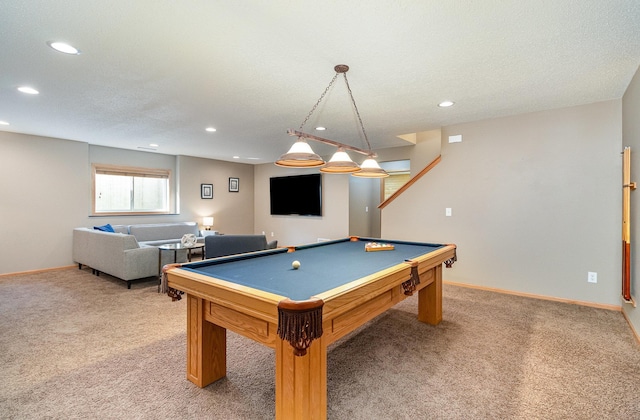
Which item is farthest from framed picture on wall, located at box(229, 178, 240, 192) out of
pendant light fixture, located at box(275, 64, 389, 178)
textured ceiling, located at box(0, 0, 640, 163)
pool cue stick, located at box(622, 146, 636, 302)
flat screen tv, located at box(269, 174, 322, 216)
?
pool cue stick, located at box(622, 146, 636, 302)

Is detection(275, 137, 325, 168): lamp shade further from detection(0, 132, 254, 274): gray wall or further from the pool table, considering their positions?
detection(0, 132, 254, 274): gray wall

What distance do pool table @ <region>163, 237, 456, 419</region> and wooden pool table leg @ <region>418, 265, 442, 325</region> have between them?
0.83 feet

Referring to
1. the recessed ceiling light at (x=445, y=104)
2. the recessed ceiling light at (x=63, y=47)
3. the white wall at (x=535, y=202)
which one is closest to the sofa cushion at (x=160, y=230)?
the recessed ceiling light at (x=63, y=47)

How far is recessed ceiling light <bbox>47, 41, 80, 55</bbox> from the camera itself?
6.88 ft

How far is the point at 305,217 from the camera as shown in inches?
294

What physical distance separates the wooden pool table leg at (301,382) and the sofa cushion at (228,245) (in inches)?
110

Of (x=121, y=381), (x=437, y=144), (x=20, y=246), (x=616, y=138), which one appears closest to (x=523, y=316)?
(x=616, y=138)

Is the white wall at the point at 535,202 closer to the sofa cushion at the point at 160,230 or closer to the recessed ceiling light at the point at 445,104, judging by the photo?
the recessed ceiling light at the point at 445,104

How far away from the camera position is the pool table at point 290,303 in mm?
1405

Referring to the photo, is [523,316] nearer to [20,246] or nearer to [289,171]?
[289,171]

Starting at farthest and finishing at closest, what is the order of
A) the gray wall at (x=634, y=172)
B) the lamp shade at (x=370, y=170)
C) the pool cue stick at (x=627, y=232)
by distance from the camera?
1. the lamp shade at (x=370, y=170)
2. the pool cue stick at (x=627, y=232)
3. the gray wall at (x=634, y=172)

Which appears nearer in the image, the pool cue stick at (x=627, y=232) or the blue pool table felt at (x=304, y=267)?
the blue pool table felt at (x=304, y=267)

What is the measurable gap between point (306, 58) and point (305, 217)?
17.4 ft

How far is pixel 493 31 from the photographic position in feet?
6.50
